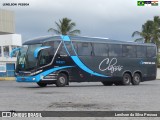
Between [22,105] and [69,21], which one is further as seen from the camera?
[69,21]

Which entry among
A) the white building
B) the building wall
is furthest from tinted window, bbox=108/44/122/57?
the building wall

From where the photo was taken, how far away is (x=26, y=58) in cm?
2459

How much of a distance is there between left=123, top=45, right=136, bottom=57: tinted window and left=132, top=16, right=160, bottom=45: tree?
130 ft

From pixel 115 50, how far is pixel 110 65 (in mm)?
1140

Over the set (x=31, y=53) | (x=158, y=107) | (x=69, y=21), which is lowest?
(x=158, y=107)

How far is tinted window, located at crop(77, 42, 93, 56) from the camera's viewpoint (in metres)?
26.1

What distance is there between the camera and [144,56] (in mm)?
30641

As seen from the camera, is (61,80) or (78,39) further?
(78,39)

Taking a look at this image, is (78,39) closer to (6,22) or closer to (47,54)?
(47,54)

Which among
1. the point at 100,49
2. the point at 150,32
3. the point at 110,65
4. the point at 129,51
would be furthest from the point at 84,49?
the point at 150,32

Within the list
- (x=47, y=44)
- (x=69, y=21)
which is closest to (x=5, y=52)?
(x=69, y=21)

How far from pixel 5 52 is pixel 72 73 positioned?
3700 cm

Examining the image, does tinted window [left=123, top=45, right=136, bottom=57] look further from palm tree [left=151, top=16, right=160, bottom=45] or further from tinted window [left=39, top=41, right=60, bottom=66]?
palm tree [left=151, top=16, right=160, bottom=45]

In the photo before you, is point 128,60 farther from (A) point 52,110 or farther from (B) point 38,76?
(A) point 52,110
